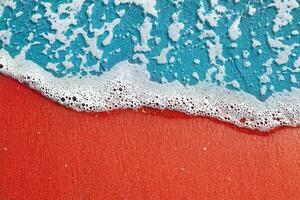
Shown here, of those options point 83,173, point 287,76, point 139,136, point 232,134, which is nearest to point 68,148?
point 83,173

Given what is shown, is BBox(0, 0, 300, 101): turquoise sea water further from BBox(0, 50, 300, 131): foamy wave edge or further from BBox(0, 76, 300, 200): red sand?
BBox(0, 76, 300, 200): red sand

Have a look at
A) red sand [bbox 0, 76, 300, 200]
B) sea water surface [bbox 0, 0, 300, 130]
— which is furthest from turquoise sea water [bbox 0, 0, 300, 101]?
red sand [bbox 0, 76, 300, 200]

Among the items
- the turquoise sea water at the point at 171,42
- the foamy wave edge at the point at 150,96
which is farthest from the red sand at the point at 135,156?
the turquoise sea water at the point at 171,42

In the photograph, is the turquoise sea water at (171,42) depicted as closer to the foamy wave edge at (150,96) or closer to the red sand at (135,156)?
the foamy wave edge at (150,96)

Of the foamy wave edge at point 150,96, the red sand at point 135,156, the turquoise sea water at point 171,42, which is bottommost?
the red sand at point 135,156

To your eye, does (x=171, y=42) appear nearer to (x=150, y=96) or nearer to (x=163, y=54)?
(x=163, y=54)

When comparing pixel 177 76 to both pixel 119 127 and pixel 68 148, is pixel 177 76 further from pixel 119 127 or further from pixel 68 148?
pixel 68 148
